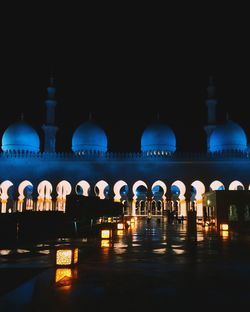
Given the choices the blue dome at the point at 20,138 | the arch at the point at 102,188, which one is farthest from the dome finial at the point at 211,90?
the blue dome at the point at 20,138

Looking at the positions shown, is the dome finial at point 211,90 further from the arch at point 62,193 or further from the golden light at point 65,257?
the golden light at point 65,257

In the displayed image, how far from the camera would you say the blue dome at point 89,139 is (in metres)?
23.6

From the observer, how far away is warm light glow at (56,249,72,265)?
4.63 metres

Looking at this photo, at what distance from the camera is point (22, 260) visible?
544 centimetres

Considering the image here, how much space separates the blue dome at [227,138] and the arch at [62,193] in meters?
9.09

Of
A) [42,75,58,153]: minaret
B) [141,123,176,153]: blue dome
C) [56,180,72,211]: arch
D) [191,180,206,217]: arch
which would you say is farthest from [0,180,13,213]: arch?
[191,180,206,217]: arch

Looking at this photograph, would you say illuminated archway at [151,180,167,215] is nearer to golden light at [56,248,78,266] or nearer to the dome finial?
the dome finial

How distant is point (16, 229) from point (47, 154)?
12.8 metres

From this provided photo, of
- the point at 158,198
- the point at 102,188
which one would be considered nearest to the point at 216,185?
the point at 158,198

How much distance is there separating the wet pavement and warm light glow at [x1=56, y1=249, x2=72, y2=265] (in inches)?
4.7

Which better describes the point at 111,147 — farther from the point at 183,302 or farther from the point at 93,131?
the point at 183,302

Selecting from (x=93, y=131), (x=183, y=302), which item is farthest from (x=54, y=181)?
(x=183, y=302)

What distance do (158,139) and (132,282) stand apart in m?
20.0

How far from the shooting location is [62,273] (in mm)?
A: 4277
